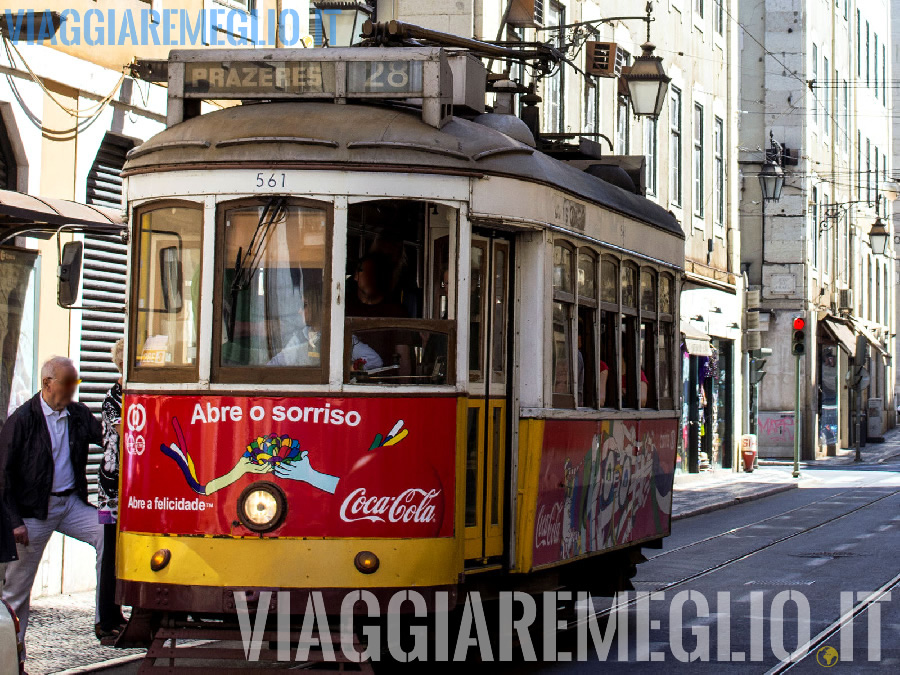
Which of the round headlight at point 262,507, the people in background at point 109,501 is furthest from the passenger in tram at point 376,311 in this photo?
the people in background at point 109,501

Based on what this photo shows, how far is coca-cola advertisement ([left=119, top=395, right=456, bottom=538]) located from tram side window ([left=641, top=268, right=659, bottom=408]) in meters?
3.29

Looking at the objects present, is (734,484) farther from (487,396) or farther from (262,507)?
(262,507)

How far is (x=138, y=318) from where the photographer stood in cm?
791

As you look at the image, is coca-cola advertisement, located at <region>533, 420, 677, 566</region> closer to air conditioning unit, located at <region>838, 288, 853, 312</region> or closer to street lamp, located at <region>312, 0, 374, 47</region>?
street lamp, located at <region>312, 0, 374, 47</region>

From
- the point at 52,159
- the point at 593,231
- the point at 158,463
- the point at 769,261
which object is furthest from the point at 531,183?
the point at 769,261

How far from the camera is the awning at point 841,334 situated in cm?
4303

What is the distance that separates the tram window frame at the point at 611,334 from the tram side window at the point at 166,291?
291 cm

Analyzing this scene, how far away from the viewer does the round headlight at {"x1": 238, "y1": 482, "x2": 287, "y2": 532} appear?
7324mm

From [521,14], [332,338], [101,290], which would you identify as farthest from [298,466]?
[521,14]

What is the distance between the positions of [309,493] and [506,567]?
4.93 feet

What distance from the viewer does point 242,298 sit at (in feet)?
24.8

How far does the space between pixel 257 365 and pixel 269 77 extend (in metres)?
1.58

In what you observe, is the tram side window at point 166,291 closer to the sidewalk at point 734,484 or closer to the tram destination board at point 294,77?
the tram destination board at point 294,77

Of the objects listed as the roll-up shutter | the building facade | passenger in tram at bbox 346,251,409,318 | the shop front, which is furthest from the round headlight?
the building facade
